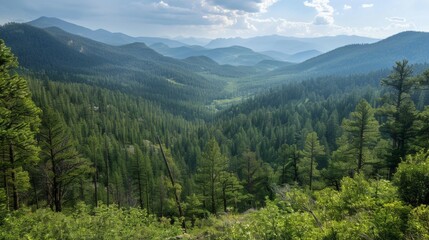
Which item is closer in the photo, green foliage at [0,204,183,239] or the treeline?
green foliage at [0,204,183,239]

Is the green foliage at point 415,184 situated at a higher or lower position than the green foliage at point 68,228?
A: higher

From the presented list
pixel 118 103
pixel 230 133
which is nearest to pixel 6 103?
pixel 230 133

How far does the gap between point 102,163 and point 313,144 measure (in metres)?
68.3

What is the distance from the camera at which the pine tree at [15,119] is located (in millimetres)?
14836

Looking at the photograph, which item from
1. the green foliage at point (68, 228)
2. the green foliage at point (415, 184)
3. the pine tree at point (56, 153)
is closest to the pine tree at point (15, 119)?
the pine tree at point (56, 153)

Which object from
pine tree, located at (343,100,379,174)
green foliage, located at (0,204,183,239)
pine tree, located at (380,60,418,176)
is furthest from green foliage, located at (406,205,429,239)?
pine tree, located at (343,100,379,174)

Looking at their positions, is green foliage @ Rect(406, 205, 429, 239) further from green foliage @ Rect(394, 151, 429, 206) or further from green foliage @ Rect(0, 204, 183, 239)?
green foliage @ Rect(0, 204, 183, 239)

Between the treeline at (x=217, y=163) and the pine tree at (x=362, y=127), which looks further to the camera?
the pine tree at (x=362, y=127)

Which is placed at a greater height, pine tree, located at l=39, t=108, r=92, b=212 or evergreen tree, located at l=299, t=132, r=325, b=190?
pine tree, located at l=39, t=108, r=92, b=212

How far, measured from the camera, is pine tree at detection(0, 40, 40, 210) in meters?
14.8

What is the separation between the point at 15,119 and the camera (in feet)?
57.4

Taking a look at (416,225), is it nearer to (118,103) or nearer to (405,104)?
(405,104)

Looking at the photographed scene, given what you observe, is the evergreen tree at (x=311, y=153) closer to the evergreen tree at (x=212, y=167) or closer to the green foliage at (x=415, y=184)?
the evergreen tree at (x=212, y=167)

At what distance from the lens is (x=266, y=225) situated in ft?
38.8
